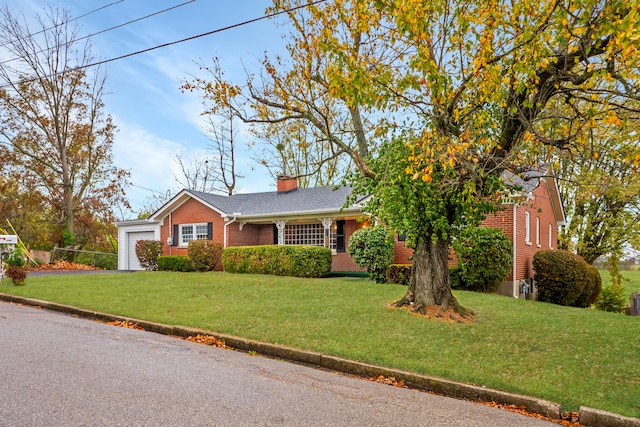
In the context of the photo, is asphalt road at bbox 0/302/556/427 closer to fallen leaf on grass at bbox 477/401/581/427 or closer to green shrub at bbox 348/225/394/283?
fallen leaf on grass at bbox 477/401/581/427

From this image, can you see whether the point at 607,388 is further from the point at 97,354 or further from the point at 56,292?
the point at 56,292

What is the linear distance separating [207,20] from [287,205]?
11.9m

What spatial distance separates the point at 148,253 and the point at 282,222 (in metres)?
6.84

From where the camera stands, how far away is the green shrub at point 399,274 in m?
15.2

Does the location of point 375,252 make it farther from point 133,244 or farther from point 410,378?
point 133,244

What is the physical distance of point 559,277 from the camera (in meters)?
15.4

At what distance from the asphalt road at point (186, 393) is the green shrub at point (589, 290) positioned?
1375cm

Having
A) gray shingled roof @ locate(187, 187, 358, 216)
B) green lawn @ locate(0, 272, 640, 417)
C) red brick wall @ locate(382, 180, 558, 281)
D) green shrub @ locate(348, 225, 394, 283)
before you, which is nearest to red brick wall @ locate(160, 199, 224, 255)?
gray shingled roof @ locate(187, 187, 358, 216)

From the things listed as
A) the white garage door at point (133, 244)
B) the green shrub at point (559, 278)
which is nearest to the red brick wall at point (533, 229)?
the green shrub at point (559, 278)

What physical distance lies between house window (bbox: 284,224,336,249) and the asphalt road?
1479 centimetres

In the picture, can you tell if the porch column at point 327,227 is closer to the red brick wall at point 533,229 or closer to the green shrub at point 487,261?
the green shrub at point 487,261

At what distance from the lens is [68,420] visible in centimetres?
378

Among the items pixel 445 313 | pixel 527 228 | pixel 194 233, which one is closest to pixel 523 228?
pixel 527 228

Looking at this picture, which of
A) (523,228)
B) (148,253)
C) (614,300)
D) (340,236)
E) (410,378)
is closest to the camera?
(410,378)
